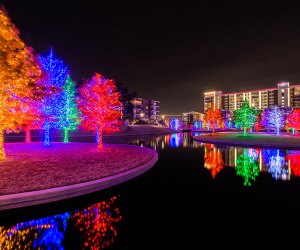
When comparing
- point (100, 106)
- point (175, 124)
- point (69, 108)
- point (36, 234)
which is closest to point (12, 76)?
point (100, 106)

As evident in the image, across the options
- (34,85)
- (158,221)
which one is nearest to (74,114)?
(34,85)

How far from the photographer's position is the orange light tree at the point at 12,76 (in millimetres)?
12742

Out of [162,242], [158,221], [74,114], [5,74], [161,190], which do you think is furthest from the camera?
[74,114]

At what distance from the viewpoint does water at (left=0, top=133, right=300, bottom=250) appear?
199 inches

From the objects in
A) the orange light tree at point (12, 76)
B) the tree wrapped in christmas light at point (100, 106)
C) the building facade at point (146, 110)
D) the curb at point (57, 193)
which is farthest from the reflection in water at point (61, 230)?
the building facade at point (146, 110)

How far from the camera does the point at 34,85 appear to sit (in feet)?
50.2

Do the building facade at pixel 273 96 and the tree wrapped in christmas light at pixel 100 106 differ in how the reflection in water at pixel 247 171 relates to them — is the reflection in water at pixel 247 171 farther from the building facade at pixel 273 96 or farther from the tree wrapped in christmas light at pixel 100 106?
the building facade at pixel 273 96

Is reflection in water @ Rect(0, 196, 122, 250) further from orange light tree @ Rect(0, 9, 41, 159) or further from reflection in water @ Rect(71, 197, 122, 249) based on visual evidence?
orange light tree @ Rect(0, 9, 41, 159)

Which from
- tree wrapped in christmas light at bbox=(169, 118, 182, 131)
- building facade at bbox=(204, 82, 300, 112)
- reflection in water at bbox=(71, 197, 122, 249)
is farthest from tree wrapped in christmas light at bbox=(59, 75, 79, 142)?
building facade at bbox=(204, 82, 300, 112)

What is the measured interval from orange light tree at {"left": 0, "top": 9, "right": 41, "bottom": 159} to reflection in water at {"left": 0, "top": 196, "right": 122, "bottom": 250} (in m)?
10.5

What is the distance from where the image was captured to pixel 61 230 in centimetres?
563

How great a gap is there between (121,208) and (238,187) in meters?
5.73

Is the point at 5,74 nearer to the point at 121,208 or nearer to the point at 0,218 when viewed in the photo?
the point at 0,218

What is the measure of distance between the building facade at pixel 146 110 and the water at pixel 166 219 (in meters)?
131
